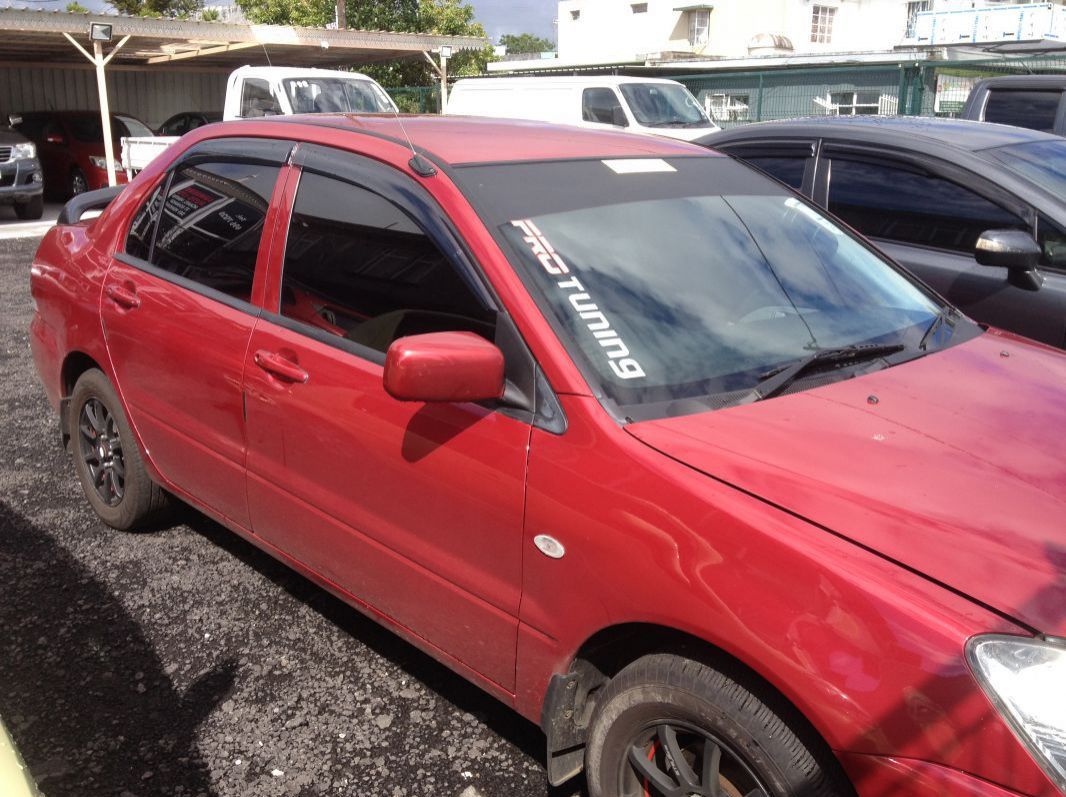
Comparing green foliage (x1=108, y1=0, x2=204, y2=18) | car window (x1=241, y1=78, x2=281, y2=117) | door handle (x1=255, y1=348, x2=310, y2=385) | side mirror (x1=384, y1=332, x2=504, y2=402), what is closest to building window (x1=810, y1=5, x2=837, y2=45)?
green foliage (x1=108, y1=0, x2=204, y2=18)

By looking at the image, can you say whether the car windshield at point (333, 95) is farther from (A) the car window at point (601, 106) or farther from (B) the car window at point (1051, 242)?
(B) the car window at point (1051, 242)

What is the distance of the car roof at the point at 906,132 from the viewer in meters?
4.94

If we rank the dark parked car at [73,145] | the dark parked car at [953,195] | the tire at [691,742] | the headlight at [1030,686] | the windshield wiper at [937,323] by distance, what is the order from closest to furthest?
the headlight at [1030,686]
the tire at [691,742]
the windshield wiper at [937,323]
the dark parked car at [953,195]
the dark parked car at [73,145]

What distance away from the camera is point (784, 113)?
2177 centimetres

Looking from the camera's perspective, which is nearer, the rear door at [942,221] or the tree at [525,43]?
the rear door at [942,221]

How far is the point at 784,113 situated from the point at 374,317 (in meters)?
20.5

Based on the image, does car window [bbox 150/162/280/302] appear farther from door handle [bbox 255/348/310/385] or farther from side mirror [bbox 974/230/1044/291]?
side mirror [bbox 974/230/1044/291]

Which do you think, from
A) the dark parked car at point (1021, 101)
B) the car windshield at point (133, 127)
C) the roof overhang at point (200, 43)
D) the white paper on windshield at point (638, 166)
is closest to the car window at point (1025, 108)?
the dark parked car at point (1021, 101)

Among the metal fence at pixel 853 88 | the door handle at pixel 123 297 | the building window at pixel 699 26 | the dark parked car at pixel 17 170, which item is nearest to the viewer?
the door handle at pixel 123 297

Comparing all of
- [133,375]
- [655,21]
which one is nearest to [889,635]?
[133,375]

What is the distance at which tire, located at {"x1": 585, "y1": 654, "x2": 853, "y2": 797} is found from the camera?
1961 mm

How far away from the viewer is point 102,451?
14.3ft

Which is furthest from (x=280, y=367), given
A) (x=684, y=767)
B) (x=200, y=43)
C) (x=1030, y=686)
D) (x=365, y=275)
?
(x=200, y=43)

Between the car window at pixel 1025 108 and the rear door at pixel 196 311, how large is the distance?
268 inches
